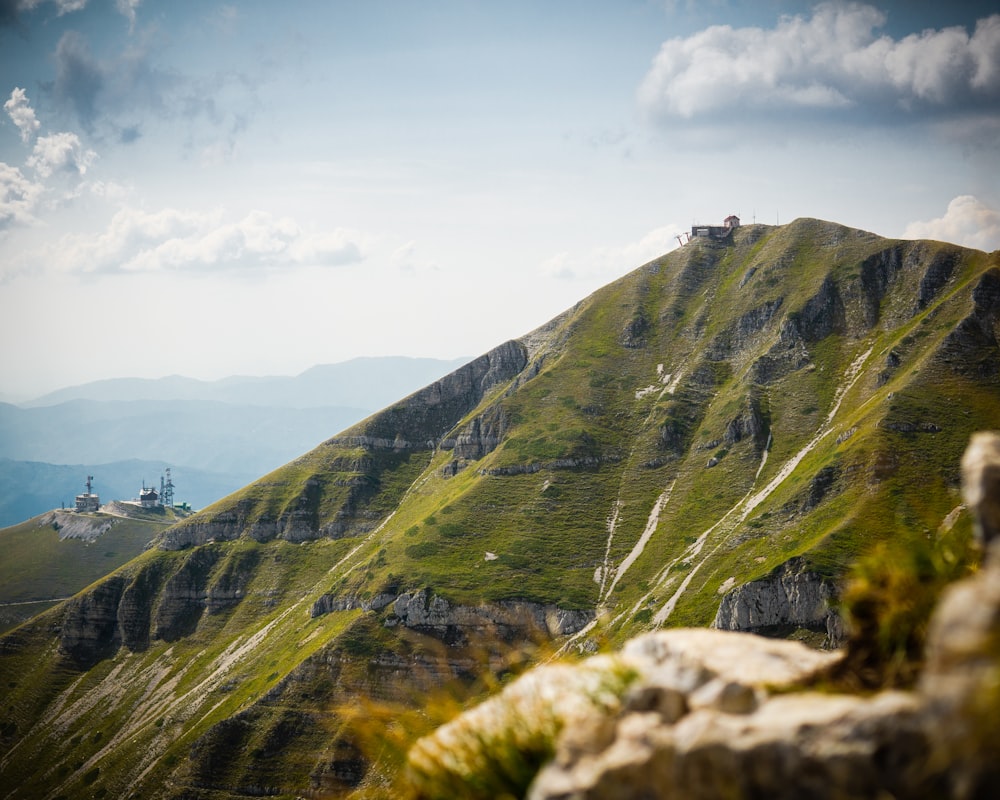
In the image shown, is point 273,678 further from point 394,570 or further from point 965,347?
point 965,347

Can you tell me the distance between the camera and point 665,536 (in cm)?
18825

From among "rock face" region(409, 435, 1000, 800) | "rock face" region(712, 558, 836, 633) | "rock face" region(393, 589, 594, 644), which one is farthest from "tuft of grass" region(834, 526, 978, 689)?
"rock face" region(393, 589, 594, 644)

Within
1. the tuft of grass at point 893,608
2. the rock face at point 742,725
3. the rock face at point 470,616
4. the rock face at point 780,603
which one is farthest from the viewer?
the rock face at point 470,616

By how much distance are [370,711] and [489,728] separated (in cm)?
152

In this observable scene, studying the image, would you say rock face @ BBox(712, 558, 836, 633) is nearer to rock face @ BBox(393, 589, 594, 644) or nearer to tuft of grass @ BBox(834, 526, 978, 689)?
rock face @ BBox(393, 589, 594, 644)

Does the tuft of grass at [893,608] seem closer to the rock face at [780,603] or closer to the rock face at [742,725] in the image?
the rock face at [742,725]

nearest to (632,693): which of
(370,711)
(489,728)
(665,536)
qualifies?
(489,728)

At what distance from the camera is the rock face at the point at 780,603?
142375 mm

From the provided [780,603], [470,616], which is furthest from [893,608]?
[470,616]

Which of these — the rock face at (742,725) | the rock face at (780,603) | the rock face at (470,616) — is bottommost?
the rock face at (470,616)

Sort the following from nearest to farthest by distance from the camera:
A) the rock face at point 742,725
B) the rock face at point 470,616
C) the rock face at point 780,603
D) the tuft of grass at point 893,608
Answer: the rock face at point 742,725 < the tuft of grass at point 893,608 < the rock face at point 780,603 < the rock face at point 470,616

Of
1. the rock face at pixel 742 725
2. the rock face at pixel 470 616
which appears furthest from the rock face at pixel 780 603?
the rock face at pixel 742 725

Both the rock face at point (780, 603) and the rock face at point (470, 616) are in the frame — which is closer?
the rock face at point (780, 603)

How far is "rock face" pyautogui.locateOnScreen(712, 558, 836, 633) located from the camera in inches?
5605
